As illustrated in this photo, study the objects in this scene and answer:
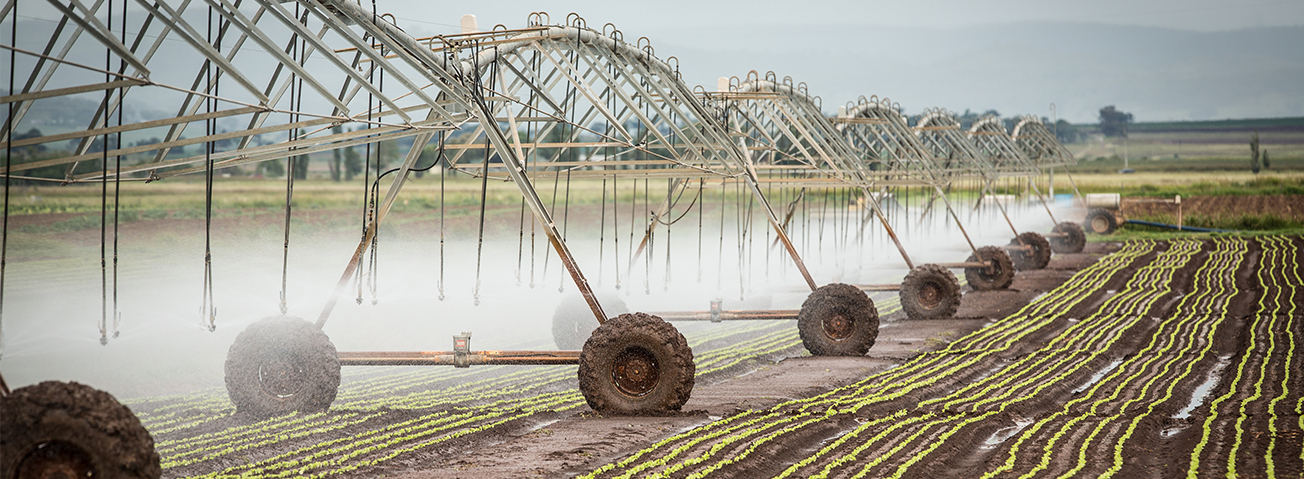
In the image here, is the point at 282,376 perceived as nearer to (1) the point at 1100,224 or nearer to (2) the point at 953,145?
(2) the point at 953,145

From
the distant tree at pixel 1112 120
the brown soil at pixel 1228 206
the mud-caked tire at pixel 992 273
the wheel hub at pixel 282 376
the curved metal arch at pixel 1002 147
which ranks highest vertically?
the distant tree at pixel 1112 120

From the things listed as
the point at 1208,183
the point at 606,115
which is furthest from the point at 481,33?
the point at 1208,183

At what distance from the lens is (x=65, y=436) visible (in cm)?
609

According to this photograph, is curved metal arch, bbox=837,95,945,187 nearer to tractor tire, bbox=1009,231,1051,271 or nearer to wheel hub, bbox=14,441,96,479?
tractor tire, bbox=1009,231,1051,271

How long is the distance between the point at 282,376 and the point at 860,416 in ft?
19.4

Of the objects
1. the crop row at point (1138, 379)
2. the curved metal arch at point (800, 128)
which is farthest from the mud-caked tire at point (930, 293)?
the crop row at point (1138, 379)

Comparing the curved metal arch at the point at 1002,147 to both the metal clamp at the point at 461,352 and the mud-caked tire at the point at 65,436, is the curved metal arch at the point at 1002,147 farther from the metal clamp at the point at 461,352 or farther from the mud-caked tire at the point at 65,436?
the mud-caked tire at the point at 65,436

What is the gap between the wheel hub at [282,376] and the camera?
10.8 metres

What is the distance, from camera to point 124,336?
67.3ft

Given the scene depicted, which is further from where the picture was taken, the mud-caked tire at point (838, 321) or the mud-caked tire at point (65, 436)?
the mud-caked tire at point (838, 321)

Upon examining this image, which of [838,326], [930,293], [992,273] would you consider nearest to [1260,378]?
[838,326]

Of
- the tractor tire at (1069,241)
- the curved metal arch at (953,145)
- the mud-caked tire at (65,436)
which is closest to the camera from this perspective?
the mud-caked tire at (65,436)

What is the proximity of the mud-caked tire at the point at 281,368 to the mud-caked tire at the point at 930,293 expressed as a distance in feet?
39.3

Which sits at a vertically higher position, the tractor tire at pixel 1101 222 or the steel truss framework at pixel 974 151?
the steel truss framework at pixel 974 151
